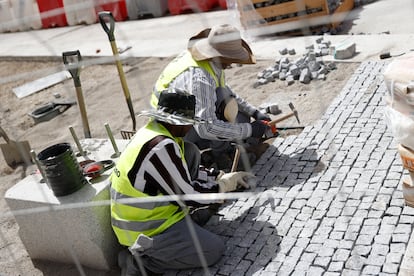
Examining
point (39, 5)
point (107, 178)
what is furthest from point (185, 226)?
point (39, 5)

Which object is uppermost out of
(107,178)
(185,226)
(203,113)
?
(203,113)

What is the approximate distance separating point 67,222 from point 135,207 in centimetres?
73

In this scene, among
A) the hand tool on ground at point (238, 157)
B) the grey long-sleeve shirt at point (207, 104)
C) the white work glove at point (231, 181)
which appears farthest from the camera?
the hand tool on ground at point (238, 157)

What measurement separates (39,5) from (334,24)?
32.7ft

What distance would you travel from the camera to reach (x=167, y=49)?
10039 mm

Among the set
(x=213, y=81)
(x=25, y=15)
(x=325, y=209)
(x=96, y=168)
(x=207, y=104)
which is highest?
(x=25, y=15)

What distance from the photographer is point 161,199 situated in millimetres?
3707

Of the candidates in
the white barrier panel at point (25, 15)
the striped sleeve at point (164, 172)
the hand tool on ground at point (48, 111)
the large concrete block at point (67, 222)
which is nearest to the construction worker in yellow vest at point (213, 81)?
the striped sleeve at point (164, 172)

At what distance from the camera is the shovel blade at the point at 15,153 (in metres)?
6.70

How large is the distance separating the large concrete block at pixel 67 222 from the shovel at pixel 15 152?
93.3 inches

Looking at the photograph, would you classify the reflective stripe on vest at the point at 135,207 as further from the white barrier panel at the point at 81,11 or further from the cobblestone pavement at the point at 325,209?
the white barrier panel at the point at 81,11

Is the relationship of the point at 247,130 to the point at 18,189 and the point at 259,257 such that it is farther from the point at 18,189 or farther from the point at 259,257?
the point at 18,189

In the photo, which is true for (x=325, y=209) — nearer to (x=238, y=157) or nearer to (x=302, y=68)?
(x=238, y=157)

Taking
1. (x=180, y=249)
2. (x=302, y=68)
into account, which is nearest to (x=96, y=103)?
(x=302, y=68)
